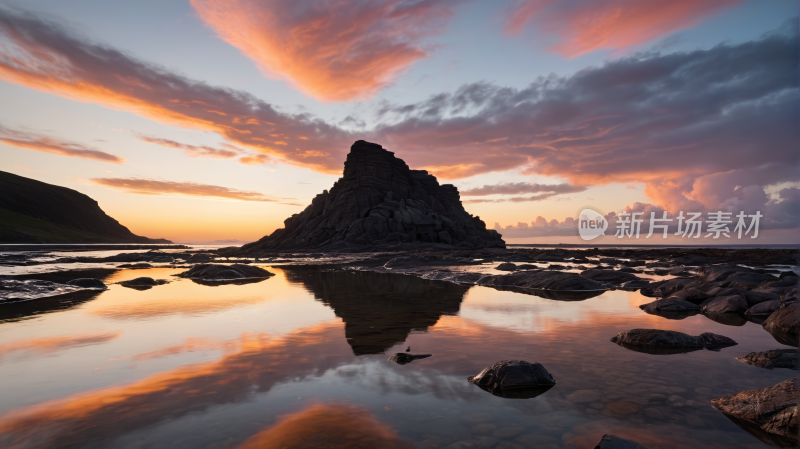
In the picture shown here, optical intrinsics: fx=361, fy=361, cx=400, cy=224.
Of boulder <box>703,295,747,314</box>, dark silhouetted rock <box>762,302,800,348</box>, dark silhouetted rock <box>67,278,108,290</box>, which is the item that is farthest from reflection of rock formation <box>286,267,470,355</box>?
dark silhouetted rock <box>67,278,108,290</box>

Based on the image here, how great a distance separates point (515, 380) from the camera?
19.9 ft

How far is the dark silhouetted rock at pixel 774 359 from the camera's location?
6.83 meters

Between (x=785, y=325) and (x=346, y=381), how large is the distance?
12.0 m

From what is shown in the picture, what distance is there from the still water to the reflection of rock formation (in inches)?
5.1

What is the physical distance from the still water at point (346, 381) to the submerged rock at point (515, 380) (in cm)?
23

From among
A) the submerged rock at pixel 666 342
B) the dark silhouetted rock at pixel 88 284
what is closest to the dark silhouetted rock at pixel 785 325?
the submerged rock at pixel 666 342

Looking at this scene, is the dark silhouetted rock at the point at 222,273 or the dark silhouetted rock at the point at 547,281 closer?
the dark silhouetted rock at the point at 547,281

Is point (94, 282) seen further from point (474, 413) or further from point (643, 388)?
point (643, 388)

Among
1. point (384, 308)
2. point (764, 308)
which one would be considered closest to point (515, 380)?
point (384, 308)

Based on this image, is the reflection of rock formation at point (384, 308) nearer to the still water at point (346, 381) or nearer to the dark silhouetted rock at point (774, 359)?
the still water at point (346, 381)

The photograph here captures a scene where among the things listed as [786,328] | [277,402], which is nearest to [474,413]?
[277,402]

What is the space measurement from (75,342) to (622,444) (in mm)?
11581

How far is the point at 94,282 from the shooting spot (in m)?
19.9

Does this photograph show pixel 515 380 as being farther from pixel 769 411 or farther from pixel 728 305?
pixel 728 305
